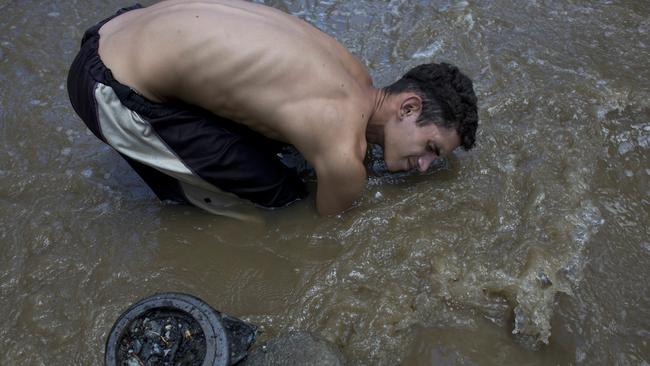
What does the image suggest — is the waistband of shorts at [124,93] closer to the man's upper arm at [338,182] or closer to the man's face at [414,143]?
the man's upper arm at [338,182]

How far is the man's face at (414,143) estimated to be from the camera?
2.66 metres

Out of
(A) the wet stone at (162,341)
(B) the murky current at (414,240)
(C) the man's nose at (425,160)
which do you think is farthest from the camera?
(C) the man's nose at (425,160)

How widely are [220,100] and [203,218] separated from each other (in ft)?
2.52

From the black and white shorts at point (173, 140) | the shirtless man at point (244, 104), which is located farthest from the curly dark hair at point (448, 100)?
the black and white shorts at point (173, 140)

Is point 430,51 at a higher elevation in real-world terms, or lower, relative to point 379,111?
lower

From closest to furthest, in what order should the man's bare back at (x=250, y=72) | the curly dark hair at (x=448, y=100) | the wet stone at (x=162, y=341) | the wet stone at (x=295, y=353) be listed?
the wet stone at (x=162, y=341) < the wet stone at (x=295, y=353) < the man's bare back at (x=250, y=72) < the curly dark hair at (x=448, y=100)

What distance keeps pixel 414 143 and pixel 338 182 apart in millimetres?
485

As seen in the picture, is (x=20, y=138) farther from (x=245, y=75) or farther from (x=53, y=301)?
(x=245, y=75)


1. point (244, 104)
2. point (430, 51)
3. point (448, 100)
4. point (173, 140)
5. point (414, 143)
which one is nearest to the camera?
point (244, 104)

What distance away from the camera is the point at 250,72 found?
2246 mm

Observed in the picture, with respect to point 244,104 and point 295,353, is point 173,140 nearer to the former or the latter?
point 244,104

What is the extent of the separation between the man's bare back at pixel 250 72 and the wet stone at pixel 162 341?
0.91m

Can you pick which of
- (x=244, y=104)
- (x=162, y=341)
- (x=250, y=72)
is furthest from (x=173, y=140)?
(x=162, y=341)

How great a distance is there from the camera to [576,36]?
3834 millimetres
